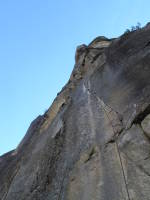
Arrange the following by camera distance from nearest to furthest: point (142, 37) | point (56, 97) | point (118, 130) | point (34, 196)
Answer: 1. point (118, 130)
2. point (34, 196)
3. point (142, 37)
4. point (56, 97)

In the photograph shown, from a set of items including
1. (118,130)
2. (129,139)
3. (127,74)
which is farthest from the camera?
(127,74)

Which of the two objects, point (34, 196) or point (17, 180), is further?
point (17, 180)

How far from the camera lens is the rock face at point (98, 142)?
20.9ft

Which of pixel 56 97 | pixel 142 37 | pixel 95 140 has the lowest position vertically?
pixel 95 140

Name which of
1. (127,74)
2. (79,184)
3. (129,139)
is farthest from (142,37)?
(79,184)

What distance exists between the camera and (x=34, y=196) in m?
8.09

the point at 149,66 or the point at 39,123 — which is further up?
the point at 39,123

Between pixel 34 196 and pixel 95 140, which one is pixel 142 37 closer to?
pixel 95 140

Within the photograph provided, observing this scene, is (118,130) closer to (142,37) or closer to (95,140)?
(95,140)

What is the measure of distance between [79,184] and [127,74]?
3879mm

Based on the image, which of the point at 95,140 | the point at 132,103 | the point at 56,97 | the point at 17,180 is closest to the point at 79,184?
the point at 95,140

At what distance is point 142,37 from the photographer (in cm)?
1062

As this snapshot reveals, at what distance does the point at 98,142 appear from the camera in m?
7.73

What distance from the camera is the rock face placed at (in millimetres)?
6367
